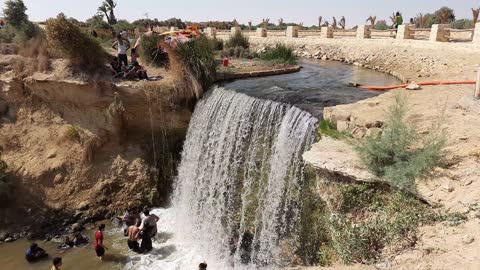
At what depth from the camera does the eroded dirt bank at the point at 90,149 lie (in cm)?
1152

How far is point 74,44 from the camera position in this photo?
11.9 metres

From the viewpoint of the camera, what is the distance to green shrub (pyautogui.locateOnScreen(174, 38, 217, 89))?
11.8 meters

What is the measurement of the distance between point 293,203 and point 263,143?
176 cm

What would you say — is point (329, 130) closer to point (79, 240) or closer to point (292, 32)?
point (79, 240)

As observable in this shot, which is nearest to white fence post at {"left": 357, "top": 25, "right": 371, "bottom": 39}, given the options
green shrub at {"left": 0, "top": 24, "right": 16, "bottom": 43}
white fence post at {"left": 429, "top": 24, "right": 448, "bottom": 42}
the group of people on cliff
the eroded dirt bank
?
white fence post at {"left": 429, "top": 24, "right": 448, "bottom": 42}

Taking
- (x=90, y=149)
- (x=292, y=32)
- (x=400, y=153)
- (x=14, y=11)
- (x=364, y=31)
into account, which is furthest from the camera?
(x=292, y=32)

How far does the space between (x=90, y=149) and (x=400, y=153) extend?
30.1 feet

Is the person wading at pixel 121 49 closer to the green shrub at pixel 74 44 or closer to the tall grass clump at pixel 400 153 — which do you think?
the green shrub at pixel 74 44

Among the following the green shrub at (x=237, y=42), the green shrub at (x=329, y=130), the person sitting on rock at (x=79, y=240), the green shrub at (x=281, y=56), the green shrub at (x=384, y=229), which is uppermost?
the green shrub at (x=237, y=42)

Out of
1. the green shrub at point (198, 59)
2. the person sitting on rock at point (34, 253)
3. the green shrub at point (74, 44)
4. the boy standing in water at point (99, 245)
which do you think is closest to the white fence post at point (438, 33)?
the green shrub at point (198, 59)

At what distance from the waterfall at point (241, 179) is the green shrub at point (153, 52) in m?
3.22

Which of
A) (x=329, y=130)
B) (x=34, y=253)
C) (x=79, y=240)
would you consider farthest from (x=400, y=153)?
(x=34, y=253)

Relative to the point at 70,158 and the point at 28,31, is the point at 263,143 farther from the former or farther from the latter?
the point at 28,31

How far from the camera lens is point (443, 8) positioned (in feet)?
129
